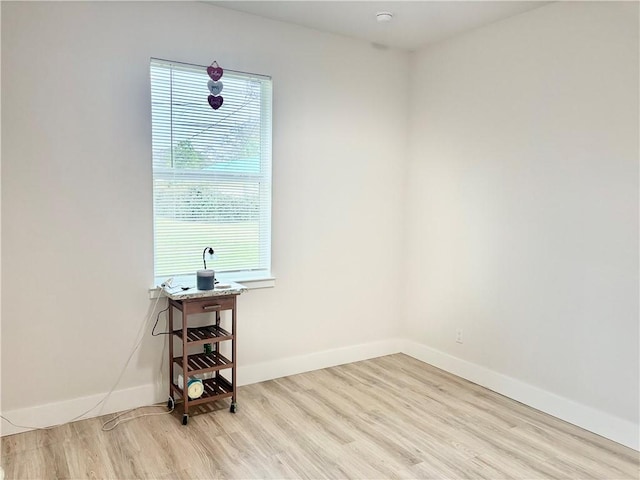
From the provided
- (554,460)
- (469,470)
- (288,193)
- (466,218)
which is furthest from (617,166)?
(288,193)

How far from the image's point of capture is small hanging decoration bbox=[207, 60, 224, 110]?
3053 millimetres

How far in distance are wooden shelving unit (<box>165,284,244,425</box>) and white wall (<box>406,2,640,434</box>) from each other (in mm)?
1783

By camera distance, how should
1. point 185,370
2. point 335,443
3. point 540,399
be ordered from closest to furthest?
point 335,443 → point 185,370 → point 540,399

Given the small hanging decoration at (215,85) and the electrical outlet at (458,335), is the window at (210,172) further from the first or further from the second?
the electrical outlet at (458,335)

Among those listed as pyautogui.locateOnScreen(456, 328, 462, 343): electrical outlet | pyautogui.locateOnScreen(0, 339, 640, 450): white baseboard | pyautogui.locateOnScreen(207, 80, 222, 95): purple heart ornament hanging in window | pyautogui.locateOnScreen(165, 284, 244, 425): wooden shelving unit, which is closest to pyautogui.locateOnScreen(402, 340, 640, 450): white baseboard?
pyautogui.locateOnScreen(0, 339, 640, 450): white baseboard

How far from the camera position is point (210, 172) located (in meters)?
3.29

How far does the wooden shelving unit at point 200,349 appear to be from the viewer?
2877 mm

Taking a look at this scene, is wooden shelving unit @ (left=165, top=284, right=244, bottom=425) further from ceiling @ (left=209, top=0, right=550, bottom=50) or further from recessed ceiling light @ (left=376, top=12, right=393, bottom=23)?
recessed ceiling light @ (left=376, top=12, right=393, bottom=23)

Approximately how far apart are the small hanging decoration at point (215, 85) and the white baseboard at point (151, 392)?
6.02 ft

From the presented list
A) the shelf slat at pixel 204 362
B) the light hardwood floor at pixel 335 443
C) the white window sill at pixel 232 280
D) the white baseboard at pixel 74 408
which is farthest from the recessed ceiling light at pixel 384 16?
the white baseboard at pixel 74 408

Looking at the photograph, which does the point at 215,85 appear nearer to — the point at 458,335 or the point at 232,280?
the point at 232,280

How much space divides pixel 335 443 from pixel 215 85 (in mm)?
2288

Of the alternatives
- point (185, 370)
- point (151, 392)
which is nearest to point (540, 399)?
point (185, 370)

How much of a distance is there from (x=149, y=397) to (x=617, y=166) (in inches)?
125
